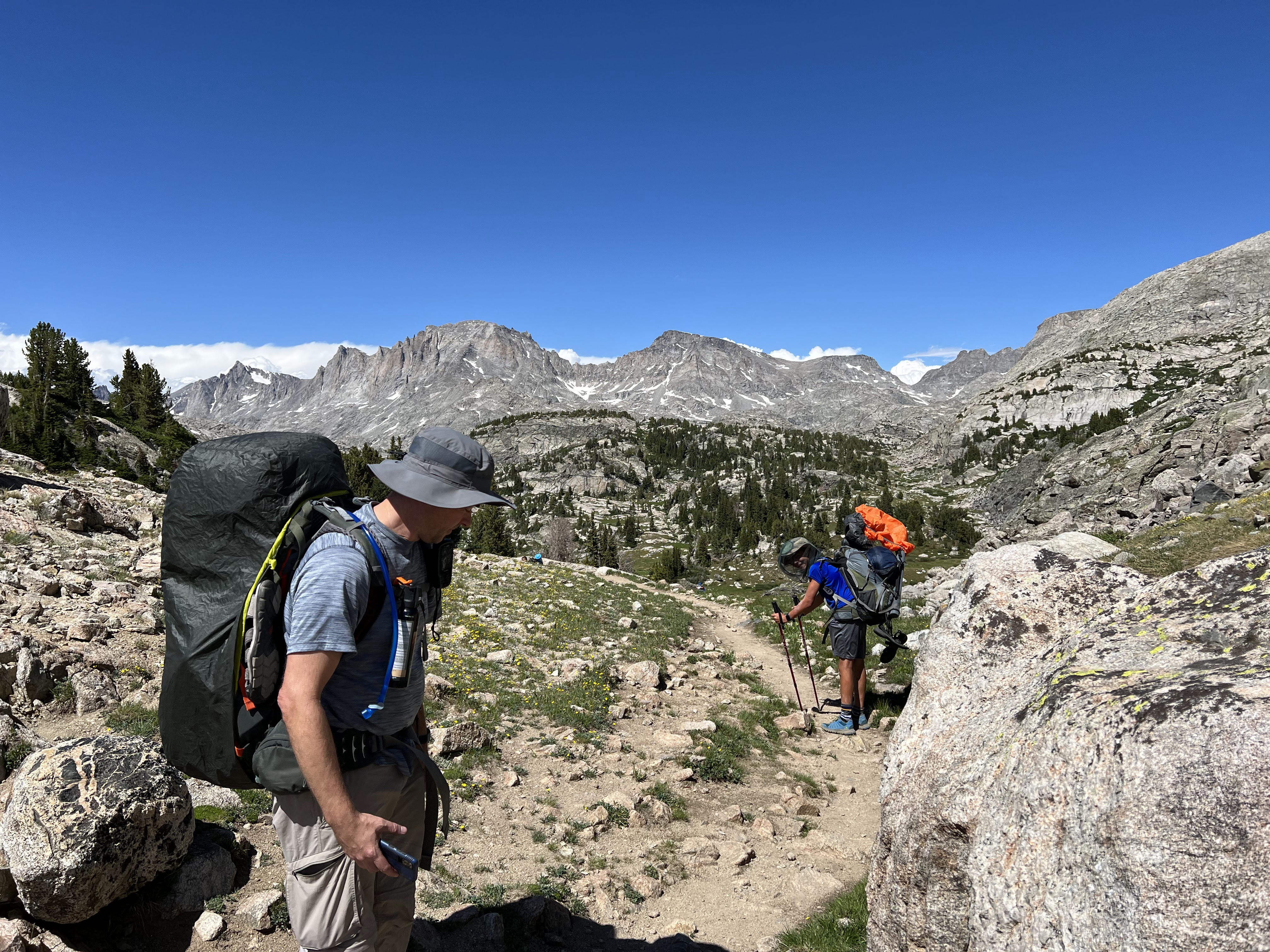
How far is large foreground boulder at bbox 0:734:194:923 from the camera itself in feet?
15.6

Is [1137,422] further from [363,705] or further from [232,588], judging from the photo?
[232,588]

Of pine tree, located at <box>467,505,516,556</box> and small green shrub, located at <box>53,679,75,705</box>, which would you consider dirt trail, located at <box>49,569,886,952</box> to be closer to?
small green shrub, located at <box>53,679,75,705</box>

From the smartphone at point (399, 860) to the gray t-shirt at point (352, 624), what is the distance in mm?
621

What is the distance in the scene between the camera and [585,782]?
30.8 feet

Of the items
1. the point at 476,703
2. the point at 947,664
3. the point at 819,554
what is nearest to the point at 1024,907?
the point at 947,664

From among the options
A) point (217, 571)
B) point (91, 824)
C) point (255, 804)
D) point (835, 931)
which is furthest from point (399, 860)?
point (835, 931)

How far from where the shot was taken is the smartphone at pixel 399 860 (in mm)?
3480

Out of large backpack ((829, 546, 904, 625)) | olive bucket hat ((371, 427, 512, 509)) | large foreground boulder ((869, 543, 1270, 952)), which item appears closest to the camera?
large foreground boulder ((869, 543, 1270, 952))

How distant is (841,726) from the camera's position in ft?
39.0

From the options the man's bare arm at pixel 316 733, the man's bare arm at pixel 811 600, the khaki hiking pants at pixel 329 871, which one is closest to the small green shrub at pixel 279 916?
the khaki hiking pants at pixel 329 871

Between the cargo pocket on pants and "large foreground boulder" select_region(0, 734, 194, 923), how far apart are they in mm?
2758

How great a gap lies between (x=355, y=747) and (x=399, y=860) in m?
0.74

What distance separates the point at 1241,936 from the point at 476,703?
34.8 feet

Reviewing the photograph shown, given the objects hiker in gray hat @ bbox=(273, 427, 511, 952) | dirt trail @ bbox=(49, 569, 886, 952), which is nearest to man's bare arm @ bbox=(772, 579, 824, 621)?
dirt trail @ bbox=(49, 569, 886, 952)
